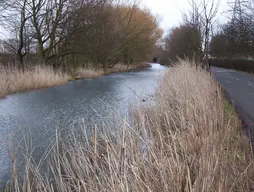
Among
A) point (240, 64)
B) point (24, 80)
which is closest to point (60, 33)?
point (24, 80)

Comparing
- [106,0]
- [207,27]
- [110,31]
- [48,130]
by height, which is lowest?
[48,130]

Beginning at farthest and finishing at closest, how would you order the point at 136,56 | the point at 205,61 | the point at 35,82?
the point at 136,56 < the point at 35,82 < the point at 205,61

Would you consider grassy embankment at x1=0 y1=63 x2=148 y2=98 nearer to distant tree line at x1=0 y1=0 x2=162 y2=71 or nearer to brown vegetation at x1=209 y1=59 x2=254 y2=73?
distant tree line at x1=0 y1=0 x2=162 y2=71

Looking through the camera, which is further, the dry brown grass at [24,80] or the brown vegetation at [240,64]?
the brown vegetation at [240,64]

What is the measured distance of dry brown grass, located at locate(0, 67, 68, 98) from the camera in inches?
407

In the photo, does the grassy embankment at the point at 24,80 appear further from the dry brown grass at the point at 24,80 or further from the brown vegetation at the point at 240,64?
the brown vegetation at the point at 240,64

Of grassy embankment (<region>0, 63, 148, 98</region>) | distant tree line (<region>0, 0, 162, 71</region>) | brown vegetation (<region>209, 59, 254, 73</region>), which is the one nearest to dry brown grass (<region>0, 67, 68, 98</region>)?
grassy embankment (<region>0, 63, 148, 98</region>)

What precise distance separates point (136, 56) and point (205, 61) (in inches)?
924

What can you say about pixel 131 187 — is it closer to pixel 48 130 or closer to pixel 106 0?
pixel 48 130

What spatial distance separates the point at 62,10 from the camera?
17500mm

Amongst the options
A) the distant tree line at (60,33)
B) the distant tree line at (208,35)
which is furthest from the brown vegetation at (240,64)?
the distant tree line at (60,33)

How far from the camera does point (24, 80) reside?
11516 millimetres

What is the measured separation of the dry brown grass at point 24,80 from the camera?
10.3 metres

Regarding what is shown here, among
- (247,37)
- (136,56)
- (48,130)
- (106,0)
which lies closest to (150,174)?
(48,130)
